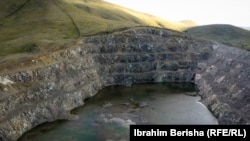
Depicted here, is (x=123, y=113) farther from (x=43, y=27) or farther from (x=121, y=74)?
(x=43, y=27)

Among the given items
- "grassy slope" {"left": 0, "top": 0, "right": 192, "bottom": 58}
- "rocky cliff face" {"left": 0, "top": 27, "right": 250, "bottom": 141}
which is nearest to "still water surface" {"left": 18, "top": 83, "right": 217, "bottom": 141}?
"rocky cliff face" {"left": 0, "top": 27, "right": 250, "bottom": 141}

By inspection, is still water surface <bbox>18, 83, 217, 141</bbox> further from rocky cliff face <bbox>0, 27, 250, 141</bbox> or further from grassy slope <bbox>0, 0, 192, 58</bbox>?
grassy slope <bbox>0, 0, 192, 58</bbox>

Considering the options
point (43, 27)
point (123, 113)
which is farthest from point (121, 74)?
point (43, 27)

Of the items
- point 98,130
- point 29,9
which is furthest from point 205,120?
point 29,9

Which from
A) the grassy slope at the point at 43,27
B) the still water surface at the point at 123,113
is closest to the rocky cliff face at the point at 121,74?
the still water surface at the point at 123,113

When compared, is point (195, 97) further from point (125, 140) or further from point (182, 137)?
point (182, 137)

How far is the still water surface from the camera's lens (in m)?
79.6

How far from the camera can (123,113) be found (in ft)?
315

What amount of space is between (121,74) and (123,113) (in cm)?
4264

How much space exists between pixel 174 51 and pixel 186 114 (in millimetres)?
59163

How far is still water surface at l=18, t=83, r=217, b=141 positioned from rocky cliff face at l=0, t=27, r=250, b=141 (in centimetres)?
404

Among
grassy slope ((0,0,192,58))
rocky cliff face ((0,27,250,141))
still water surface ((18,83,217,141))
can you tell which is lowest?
still water surface ((18,83,217,141))

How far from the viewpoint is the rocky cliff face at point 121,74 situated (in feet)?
273

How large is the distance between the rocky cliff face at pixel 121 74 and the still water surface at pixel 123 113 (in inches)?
159
